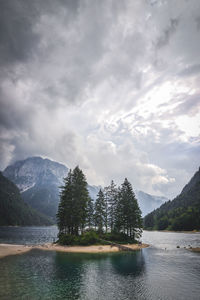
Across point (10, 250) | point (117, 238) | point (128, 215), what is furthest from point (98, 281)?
point (128, 215)

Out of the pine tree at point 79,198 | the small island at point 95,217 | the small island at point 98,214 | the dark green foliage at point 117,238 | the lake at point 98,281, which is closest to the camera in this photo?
the lake at point 98,281

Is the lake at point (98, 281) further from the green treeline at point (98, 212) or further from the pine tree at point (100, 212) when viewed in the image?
the pine tree at point (100, 212)

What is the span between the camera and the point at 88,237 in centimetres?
5694

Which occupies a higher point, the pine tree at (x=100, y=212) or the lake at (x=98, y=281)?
the pine tree at (x=100, y=212)

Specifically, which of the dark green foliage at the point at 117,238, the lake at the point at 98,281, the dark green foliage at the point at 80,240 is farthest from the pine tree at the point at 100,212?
the lake at the point at 98,281

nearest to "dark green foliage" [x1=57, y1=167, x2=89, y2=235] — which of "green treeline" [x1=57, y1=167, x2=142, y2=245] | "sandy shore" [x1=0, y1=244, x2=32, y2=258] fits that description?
"green treeline" [x1=57, y1=167, x2=142, y2=245]

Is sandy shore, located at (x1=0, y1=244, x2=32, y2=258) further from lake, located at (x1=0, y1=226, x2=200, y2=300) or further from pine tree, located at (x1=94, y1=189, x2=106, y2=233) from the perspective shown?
pine tree, located at (x1=94, y1=189, x2=106, y2=233)

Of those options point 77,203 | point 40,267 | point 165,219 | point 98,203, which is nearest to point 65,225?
point 77,203

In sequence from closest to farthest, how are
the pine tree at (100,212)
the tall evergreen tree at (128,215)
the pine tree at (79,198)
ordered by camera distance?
the pine tree at (79,198) < the tall evergreen tree at (128,215) < the pine tree at (100,212)

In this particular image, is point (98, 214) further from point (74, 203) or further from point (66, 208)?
point (66, 208)

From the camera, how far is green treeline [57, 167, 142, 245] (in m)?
59.4

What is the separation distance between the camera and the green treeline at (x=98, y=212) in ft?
195

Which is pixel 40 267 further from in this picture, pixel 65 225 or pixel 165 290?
pixel 65 225

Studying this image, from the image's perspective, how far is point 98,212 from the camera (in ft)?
223
